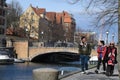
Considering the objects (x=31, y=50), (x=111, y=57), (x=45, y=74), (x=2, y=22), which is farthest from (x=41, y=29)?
(x=45, y=74)

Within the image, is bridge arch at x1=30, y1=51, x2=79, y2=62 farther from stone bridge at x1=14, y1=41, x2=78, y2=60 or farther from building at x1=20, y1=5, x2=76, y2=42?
building at x1=20, y1=5, x2=76, y2=42

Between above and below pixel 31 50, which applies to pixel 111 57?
below

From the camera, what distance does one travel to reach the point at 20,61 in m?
92.3

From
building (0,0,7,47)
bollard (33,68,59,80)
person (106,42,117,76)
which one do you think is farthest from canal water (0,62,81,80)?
building (0,0,7,47)

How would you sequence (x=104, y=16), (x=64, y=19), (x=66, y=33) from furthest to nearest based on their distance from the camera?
(x=64, y=19) < (x=66, y=33) < (x=104, y=16)

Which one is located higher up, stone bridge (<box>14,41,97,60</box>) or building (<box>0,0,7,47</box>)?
building (<box>0,0,7,47</box>)

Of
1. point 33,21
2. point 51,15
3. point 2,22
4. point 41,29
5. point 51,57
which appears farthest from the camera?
point 51,15

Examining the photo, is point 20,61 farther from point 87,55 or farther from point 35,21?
point 87,55

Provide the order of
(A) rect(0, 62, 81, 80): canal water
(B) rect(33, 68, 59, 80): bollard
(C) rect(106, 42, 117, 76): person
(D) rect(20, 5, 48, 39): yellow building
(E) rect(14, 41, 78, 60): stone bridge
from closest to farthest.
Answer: (B) rect(33, 68, 59, 80): bollard
(C) rect(106, 42, 117, 76): person
(A) rect(0, 62, 81, 80): canal water
(E) rect(14, 41, 78, 60): stone bridge
(D) rect(20, 5, 48, 39): yellow building

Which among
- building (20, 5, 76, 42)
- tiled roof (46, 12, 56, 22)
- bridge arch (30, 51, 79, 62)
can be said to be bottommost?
bridge arch (30, 51, 79, 62)

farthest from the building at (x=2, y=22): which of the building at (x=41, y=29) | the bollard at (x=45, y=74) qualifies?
the bollard at (x=45, y=74)

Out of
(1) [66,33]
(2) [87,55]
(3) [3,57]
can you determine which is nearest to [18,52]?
(3) [3,57]

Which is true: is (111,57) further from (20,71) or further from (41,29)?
(41,29)

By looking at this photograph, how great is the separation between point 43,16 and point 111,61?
454ft
